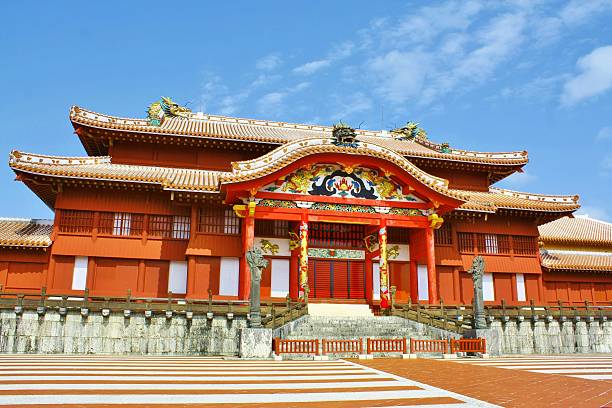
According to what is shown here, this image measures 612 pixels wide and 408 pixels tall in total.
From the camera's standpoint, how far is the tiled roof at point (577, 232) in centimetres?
3041

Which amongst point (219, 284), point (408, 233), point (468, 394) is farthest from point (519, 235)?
point (468, 394)

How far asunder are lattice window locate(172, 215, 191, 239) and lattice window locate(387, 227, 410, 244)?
1045 cm

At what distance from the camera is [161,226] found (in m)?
23.3

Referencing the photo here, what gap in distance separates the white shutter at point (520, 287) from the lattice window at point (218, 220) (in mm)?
15807

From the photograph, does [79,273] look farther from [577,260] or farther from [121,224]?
[577,260]

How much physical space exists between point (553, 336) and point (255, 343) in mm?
15253

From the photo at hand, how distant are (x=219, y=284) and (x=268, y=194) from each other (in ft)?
15.9

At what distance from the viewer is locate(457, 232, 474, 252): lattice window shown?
1045 inches

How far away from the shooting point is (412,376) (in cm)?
1044

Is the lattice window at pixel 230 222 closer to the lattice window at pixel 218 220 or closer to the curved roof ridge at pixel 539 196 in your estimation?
the lattice window at pixel 218 220

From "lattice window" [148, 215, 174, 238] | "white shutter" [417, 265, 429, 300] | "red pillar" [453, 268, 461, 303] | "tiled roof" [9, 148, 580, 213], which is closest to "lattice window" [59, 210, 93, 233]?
"tiled roof" [9, 148, 580, 213]

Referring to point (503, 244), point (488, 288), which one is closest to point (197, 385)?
point (488, 288)

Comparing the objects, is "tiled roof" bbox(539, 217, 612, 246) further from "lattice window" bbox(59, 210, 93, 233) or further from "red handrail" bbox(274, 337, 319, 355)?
"lattice window" bbox(59, 210, 93, 233)

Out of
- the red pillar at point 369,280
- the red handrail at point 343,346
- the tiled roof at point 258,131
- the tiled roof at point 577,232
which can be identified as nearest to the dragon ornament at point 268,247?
the red pillar at point 369,280
